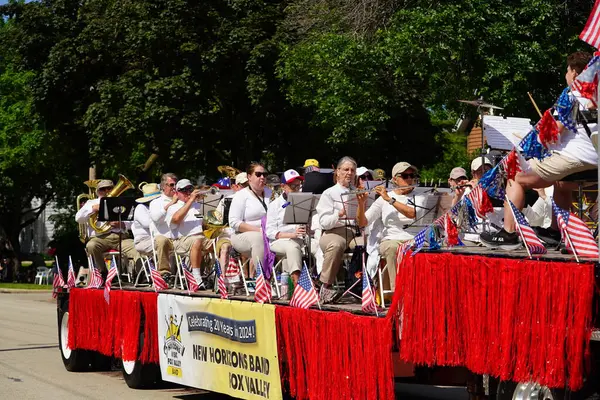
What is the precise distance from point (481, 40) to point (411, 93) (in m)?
7.74

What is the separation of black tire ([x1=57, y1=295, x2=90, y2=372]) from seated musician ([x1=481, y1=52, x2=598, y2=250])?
8.35 metres

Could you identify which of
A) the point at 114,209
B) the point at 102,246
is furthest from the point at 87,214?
the point at 114,209

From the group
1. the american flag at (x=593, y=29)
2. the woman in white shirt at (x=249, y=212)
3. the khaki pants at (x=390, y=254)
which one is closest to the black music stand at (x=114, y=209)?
the woman in white shirt at (x=249, y=212)

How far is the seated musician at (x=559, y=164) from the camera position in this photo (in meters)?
7.00

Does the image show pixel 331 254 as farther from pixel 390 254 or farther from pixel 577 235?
pixel 577 235

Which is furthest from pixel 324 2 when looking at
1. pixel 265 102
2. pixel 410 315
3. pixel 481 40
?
pixel 410 315

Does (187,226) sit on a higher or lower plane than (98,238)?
higher

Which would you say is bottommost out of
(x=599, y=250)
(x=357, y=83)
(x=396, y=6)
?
(x=599, y=250)

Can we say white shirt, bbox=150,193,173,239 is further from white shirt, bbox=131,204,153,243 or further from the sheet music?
the sheet music

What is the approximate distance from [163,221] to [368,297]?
19.5 feet

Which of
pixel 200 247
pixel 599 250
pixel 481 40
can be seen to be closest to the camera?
pixel 599 250

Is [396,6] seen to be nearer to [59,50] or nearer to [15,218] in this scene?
[59,50]

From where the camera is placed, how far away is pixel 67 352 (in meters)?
14.9

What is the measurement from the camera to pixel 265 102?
30.2 meters
